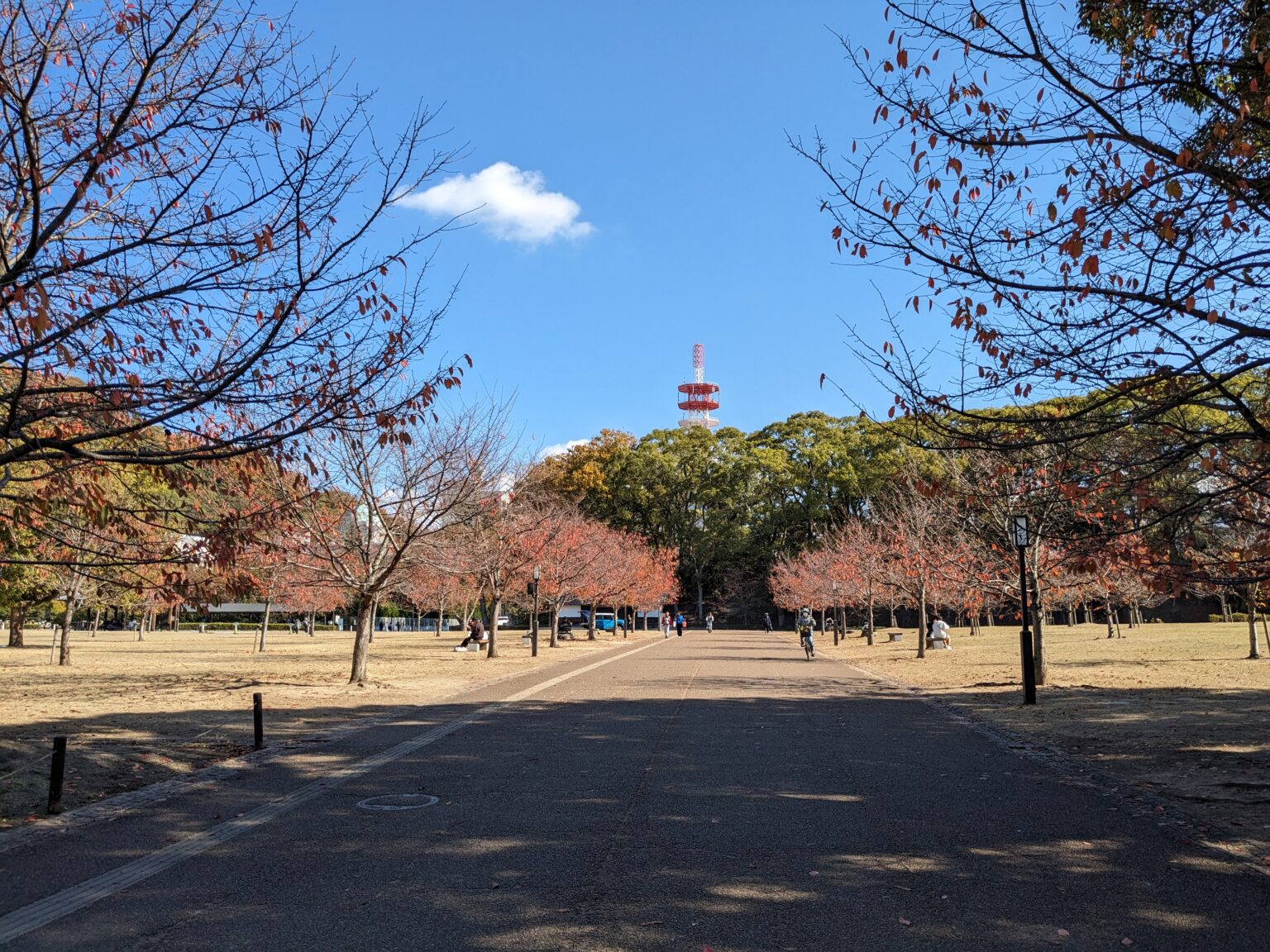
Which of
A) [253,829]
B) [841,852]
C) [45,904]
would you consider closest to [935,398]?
[841,852]

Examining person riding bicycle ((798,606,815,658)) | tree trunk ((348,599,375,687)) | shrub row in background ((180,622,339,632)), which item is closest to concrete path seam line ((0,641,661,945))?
tree trunk ((348,599,375,687))

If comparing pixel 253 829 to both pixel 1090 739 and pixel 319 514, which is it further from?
pixel 319 514

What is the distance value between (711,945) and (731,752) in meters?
6.07

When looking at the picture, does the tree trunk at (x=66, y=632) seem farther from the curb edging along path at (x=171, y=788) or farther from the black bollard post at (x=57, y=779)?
the black bollard post at (x=57, y=779)

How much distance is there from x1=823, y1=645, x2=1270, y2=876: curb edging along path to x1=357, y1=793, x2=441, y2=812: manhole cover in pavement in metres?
5.65

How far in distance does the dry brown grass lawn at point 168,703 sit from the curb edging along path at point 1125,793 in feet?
28.8

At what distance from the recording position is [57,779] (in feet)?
25.1

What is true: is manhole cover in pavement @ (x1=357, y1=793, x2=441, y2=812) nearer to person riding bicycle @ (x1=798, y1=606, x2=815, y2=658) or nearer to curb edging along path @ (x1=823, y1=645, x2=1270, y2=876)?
curb edging along path @ (x1=823, y1=645, x2=1270, y2=876)

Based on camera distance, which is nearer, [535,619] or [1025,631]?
[1025,631]

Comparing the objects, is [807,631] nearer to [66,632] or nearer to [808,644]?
[808,644]

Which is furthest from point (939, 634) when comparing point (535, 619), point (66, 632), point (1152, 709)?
point (66, 632)

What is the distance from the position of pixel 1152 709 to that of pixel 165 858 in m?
13.7

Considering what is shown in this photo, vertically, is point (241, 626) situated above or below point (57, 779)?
below

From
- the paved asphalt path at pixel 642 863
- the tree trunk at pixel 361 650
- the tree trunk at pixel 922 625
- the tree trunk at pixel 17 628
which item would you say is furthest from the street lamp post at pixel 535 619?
the tree trunk at pixel 17 628
